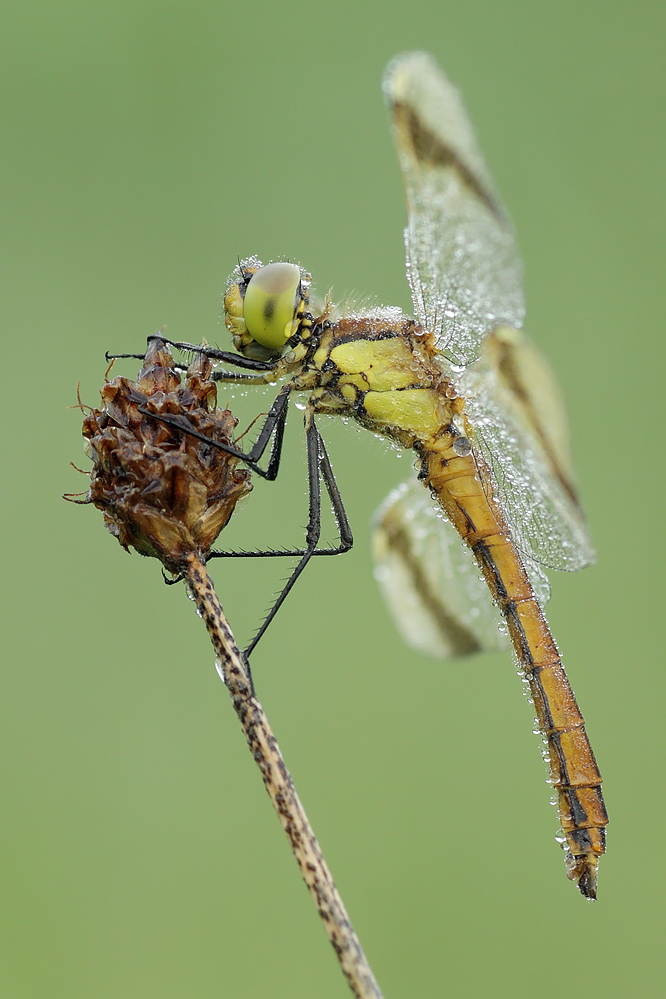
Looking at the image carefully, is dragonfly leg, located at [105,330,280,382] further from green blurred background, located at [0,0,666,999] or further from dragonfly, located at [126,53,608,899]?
green blurred background, located at [0,0,666,999]

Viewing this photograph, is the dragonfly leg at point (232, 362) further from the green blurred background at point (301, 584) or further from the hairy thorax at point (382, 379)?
the green blurred background at point (301, 584)

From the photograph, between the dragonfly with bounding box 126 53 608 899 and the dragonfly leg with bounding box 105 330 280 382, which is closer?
the dragonfly leg with bounding box 105 330 280 382

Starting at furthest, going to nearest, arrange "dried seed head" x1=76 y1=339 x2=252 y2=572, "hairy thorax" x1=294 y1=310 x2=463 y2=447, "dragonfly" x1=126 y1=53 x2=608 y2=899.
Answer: "hairy thorax" x1=294 y1=310 x2=463 y2=447 → "dragonfly" x1=126 y1=53 x2=608 y2=899 → "dried seed head" x1=76 y1=339 x2=252 y2=572

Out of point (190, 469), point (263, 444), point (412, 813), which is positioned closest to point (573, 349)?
point (412, 813)

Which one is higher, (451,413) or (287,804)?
(451,413)

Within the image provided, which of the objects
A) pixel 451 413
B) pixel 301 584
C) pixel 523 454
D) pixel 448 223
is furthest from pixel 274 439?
pixel 301 584

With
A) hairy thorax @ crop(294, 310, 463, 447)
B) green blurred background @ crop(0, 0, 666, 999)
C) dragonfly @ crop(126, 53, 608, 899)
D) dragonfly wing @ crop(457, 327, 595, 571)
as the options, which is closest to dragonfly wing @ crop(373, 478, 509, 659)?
dragonfly @ crop(126, 53, 608, 899)

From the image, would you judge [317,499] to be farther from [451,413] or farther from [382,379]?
[451,413]
